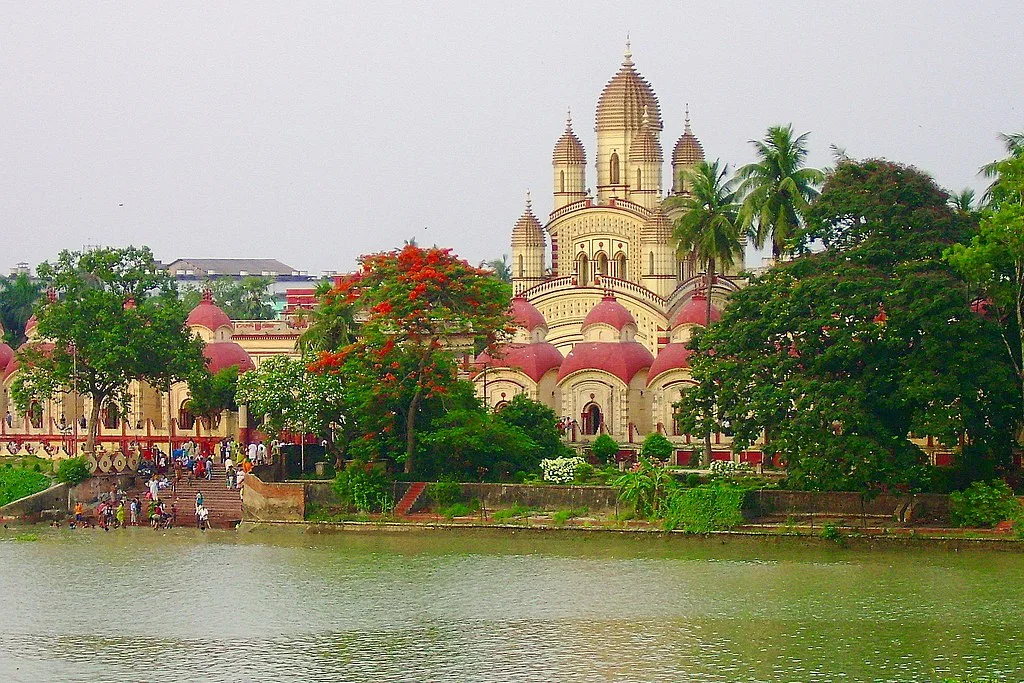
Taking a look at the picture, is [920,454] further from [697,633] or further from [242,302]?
[242,302]

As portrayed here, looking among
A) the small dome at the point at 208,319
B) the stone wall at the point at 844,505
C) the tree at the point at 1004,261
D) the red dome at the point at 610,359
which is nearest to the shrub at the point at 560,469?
the stone wall at the point at 844,505

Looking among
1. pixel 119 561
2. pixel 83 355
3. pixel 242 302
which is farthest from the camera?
pixel 242 302

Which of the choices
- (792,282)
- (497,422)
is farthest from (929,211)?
(497,422)

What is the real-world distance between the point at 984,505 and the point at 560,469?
27.0 feet

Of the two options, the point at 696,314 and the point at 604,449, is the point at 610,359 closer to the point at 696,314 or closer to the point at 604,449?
the point at 696,314

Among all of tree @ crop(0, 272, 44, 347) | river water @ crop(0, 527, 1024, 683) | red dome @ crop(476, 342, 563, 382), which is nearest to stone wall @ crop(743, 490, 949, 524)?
river water @ crop(0, 527, 1024, 683)

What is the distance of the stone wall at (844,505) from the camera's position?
106 ft

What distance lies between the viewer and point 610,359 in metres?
44.3

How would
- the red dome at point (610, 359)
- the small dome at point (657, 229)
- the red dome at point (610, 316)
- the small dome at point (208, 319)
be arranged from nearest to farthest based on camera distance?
the red dome at point (610, 359), the red dome at point (610, 316), the small dome at point (208, 319), the small dome at point (657, 229)

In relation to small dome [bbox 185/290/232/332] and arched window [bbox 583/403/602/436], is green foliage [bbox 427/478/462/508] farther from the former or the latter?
small dome [bbox 185/290/232/332]

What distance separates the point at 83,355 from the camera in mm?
39469

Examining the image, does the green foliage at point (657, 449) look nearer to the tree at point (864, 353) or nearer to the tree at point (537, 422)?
the tree at point (537, 422)

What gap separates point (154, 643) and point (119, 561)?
721cm

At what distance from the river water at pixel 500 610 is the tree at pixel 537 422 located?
4385mm
